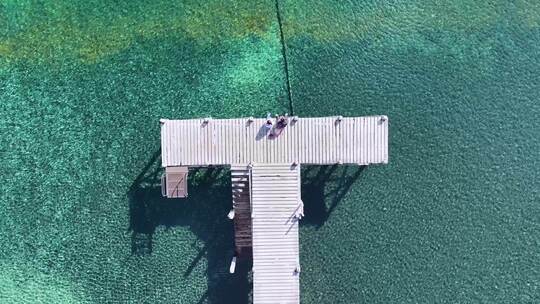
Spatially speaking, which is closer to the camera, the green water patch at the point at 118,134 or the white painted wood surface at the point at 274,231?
the white painted wood surface at the point at 274,231

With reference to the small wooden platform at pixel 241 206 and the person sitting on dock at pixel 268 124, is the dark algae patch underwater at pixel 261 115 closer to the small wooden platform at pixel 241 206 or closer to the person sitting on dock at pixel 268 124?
the small wooden platform at pixel 241 206

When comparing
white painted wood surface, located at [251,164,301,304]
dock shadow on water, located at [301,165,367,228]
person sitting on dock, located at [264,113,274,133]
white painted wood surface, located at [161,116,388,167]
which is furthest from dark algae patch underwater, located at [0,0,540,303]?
person sitting on dock, located at [264,113,274,133]

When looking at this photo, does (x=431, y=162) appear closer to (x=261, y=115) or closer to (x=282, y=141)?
(x=282, y=141)

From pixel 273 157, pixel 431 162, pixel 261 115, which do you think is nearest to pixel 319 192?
pixel 273 157

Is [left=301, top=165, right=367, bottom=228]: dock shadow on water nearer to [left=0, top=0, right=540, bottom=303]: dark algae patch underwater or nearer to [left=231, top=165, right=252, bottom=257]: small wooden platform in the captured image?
[left=0, top=0, right=540, bottom=303]: dark algae patch underwater

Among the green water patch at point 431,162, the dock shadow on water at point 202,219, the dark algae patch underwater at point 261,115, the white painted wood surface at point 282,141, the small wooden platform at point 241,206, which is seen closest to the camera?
the white painted wood surface at point 282,141

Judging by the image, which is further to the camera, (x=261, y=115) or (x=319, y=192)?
(x=261, y=115)

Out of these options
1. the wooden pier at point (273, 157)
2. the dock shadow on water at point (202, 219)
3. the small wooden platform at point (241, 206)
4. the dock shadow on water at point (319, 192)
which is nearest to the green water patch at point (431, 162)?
the dock shadow on water at point (319, 192)
